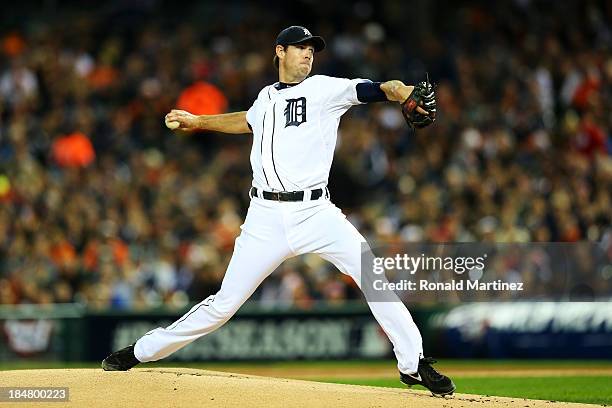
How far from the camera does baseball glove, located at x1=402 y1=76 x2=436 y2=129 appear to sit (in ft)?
21.4

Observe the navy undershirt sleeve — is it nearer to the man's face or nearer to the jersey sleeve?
the jersey sleeve

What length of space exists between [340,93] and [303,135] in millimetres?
338

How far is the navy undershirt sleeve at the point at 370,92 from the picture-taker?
22.4ft

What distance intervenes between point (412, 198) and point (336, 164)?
1.12 m

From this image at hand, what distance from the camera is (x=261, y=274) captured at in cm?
712

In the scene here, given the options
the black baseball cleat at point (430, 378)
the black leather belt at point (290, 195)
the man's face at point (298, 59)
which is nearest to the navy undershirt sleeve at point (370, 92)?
the man's face at point (298, 59)

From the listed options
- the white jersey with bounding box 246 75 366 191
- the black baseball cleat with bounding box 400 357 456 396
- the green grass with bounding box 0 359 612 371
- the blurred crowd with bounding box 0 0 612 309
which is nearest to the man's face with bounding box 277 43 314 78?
the white jersey with bounding box 246 75 366 191

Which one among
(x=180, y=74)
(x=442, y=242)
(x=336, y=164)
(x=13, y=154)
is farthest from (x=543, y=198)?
(x=13, y=154)

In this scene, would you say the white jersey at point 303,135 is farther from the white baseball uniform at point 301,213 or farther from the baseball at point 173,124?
the baseball at point 173,124

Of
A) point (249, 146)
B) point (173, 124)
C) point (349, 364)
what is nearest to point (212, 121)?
point (173, 124)

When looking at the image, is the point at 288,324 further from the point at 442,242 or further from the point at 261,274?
the point at 261,274

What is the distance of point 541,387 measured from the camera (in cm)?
960

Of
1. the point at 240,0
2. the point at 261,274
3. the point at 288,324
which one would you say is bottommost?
the point at 288,324

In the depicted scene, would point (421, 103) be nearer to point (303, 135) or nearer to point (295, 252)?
point (303, 135)
